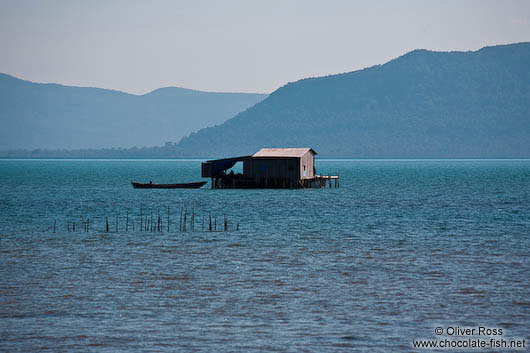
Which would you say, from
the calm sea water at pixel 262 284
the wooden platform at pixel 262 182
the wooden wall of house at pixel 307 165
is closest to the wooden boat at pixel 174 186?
the wooden platform at pixel 262 182

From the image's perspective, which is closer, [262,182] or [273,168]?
[273,168]

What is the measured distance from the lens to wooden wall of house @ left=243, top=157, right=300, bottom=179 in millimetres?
95688

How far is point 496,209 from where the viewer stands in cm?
7194

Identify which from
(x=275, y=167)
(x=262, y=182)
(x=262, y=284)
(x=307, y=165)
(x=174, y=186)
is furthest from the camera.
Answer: (x=174, y=186)

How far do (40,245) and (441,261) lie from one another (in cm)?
2247

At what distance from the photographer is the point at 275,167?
96000 mm

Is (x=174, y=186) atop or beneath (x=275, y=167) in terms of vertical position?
beneath

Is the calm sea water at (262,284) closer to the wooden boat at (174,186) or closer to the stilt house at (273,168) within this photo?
the stilt house at (273,168)

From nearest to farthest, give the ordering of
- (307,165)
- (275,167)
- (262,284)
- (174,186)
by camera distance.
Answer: (262,284), (275,167), (307,165), (174,186)

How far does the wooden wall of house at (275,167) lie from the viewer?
95.7 metres

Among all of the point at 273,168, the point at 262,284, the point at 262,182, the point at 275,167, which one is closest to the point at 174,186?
the point at 262,182

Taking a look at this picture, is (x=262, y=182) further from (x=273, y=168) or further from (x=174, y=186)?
(x=174, y=186)

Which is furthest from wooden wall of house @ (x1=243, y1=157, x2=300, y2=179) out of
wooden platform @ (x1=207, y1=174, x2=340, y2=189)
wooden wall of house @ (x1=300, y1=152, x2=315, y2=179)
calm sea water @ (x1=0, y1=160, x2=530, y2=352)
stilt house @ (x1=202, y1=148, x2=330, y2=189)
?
calm sea water @ (x1=0, y1=160, x2=530, y2=352)

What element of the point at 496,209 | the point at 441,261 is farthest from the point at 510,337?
the point at 496,209
